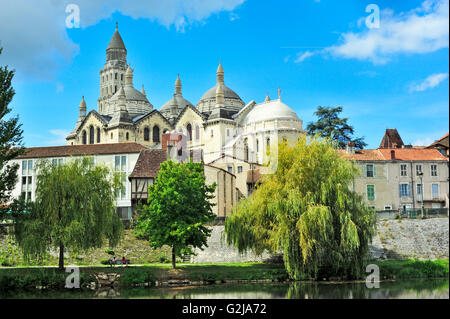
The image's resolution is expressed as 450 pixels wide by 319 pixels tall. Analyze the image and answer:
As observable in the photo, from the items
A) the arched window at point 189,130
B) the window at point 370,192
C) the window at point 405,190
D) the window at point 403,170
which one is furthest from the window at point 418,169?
the arched window at point 189,130

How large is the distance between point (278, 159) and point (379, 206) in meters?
17.9

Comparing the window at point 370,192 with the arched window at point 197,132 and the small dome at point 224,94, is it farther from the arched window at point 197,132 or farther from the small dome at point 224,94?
the small dome at point 224,94

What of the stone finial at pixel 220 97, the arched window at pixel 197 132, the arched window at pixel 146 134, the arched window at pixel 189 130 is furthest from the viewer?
the arched window at pixel 189 130

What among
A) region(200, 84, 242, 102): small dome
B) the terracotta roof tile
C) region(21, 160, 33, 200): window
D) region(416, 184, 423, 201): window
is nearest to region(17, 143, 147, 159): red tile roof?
region(21, 160, 33, 200): window

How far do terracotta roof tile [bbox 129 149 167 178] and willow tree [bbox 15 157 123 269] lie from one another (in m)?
13.3

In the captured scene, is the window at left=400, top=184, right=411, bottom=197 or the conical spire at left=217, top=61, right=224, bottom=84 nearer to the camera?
the window at left=400, top=184, right=411, bottom=197

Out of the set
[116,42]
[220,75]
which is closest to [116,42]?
[116,42]

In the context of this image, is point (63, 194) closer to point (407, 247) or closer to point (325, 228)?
point (325, 228)

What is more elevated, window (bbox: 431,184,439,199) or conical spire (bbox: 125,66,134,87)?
conical spire (bbox: 125,66,134,87)

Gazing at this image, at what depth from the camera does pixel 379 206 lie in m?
46.4

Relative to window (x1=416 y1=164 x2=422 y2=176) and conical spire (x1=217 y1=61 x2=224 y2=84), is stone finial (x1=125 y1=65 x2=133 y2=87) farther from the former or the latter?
window (x1=416 y1=164 x2=422 y2=176)

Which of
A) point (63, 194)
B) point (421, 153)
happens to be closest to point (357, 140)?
point (421, 153)

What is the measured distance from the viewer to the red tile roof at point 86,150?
5225 cm

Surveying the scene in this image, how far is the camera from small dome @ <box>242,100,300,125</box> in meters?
73.5
